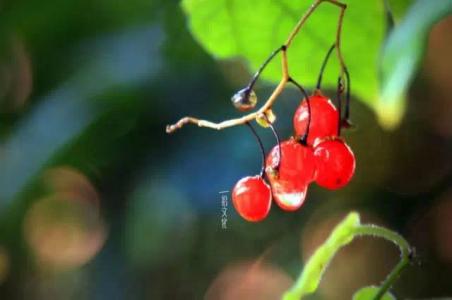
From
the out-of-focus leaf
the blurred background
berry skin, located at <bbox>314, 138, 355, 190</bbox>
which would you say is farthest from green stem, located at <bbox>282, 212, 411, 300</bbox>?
the out-of-focus leaf

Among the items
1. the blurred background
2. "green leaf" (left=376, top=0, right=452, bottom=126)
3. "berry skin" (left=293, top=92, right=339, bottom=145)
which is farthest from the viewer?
the blurred background

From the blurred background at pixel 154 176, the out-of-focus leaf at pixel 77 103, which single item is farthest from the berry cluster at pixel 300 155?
the out-of-focus leaf at pixel 77 103

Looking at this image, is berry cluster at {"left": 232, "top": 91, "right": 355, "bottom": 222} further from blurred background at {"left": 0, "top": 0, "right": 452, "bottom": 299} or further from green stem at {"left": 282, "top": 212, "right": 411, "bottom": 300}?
blurred background at {"left": 0, "top": 0, "right": 452, "bottom": 299}

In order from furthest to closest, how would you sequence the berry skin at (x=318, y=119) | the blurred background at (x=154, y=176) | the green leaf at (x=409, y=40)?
the blurred background at (x=154, y=176), the berry skin at (x=318, y=119), the green leaf at (x=409, y=40)

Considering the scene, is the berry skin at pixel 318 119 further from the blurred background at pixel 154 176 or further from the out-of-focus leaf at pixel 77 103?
the out-of-focus leaf at pixel 77 103

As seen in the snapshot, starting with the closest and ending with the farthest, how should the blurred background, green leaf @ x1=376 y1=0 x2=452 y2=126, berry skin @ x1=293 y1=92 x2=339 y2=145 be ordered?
green leaf @ x1=376 y1=0 x2=452 y2=126, berry skin @ x1=293 y1=92 x2=339 y2=145, the blurred background

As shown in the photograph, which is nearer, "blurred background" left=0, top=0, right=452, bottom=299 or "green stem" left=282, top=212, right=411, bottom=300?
"green stem" left=282, top=212, right=411, bottom=300
